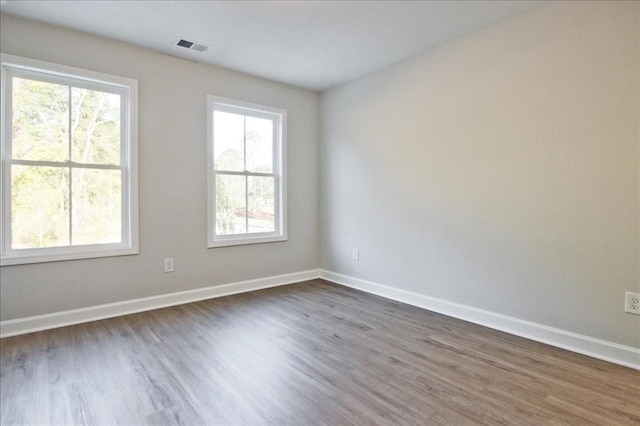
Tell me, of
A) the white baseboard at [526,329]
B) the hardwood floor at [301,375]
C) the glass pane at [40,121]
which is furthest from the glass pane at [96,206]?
the white baseboard at [526,329]

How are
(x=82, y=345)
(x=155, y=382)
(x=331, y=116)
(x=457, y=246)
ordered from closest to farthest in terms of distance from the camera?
(x=155, y=382)
(x=82, y=345)
(x=457, y=246)
(x=331, y=116)

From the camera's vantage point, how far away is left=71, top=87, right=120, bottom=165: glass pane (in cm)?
296

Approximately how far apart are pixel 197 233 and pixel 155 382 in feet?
6.08

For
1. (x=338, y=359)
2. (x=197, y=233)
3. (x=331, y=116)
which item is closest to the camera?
(x=338, y=359)

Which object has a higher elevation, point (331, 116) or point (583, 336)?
point (331, 116)

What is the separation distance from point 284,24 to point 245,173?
5.66ft

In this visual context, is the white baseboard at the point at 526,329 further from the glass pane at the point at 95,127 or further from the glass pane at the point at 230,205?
the glass pane at the point at 95,127

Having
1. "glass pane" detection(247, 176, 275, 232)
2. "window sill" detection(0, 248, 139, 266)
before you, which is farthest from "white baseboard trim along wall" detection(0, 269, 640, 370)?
"glass pane" detection(247, 176, 275, 232)

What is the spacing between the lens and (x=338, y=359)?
2.25m

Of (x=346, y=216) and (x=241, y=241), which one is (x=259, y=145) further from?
(x=346, y=216)

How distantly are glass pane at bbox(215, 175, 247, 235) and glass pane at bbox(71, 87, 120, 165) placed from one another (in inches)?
41.3

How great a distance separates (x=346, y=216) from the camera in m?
4.23

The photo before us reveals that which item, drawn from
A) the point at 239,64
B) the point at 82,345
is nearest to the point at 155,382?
the point at 82,345

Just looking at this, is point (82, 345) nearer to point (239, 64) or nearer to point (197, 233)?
point (197, 233)
